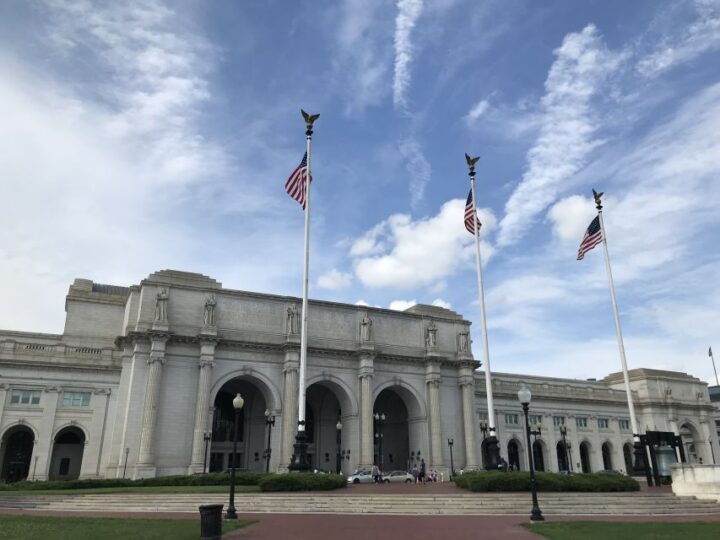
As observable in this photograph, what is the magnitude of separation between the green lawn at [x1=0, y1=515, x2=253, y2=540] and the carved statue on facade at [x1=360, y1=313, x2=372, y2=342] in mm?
39526

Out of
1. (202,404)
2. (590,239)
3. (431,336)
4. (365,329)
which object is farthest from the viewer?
(431,336)

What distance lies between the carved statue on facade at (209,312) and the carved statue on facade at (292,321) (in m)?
7.57

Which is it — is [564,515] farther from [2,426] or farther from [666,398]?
[666,398]

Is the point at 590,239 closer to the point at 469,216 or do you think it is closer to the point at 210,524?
the point at 469,216

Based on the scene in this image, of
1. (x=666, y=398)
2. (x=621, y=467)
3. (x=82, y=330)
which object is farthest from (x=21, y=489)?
(x=666, y=398)

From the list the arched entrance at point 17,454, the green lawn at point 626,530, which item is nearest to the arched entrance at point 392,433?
the arched entrance at point 17,454

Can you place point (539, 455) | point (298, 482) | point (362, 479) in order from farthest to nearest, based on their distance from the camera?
point (539, 455)
point (362, 479)
point (298, 482)

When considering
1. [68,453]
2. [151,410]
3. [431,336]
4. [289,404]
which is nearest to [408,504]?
[289,404]

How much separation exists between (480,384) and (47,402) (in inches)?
2021

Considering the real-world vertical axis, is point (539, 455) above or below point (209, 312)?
below

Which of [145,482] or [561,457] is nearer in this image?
[145,482]

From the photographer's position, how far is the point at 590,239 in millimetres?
45469

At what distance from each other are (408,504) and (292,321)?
1302 inches

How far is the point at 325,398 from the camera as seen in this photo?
216 feet
